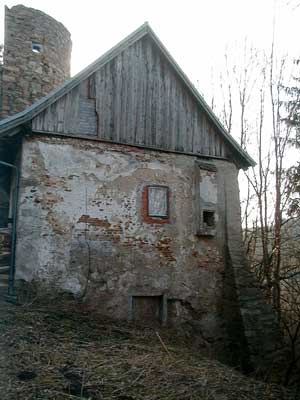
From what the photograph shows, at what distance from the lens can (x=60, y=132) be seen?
9164 millimetres

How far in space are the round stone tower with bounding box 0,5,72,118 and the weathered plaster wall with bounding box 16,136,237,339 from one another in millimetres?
5631

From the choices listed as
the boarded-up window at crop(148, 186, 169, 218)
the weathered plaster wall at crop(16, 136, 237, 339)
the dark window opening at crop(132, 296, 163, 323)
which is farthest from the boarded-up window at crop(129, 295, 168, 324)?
the boarded-up window at crop(148, 186, 169, 218)

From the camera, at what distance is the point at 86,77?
9453mm

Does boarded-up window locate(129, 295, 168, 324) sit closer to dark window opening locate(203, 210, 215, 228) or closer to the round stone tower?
dark window opening locate(203, 210, 215, 228)

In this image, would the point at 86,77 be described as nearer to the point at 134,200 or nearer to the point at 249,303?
the point at 134,200

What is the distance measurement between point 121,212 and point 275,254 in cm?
725

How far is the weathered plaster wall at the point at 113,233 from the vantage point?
874 cm

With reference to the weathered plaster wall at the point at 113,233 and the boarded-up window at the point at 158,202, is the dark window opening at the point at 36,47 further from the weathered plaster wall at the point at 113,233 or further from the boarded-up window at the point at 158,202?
the boarded-up window at the point at 158,202

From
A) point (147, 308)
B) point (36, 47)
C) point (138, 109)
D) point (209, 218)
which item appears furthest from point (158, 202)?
point (36, 47)

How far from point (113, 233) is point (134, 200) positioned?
98cm

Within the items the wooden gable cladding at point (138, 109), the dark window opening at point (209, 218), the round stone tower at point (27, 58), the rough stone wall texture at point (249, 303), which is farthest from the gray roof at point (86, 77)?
the round stone tower at point (27, 58)

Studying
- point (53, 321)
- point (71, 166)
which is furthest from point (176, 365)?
point (71, 166)

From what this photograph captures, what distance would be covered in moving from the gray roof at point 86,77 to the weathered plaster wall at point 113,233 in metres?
0.62

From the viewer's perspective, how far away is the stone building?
8812mm
